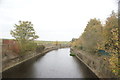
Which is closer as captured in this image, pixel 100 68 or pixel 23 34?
pixel 100 68

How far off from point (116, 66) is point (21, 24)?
69.5 ft

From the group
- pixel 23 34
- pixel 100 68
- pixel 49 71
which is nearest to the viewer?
pixel 100 68

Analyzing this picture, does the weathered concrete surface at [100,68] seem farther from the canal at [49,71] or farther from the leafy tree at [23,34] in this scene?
the leafy tree at [23,34]

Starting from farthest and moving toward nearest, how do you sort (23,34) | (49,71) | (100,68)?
(23,34)
(49,71)
(100,68)

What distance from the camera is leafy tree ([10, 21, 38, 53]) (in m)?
22.8

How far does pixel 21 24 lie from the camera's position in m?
23.2

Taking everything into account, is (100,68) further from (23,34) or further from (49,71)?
(23,34)

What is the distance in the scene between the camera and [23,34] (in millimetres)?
23766

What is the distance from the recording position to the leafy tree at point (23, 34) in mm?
22781

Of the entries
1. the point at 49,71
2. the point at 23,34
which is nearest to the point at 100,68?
the point at 49,71

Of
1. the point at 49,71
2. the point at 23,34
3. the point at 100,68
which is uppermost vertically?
the point at 23,34

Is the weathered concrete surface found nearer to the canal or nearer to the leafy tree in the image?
the canal

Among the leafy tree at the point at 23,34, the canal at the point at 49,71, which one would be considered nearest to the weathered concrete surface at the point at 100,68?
the canal at the point at 49,71

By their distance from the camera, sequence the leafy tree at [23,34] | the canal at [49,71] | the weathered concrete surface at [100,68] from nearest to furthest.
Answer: the weathered concrete surface at [100,68] → the canal at [49,71] → the leafy tree at [23,34]
